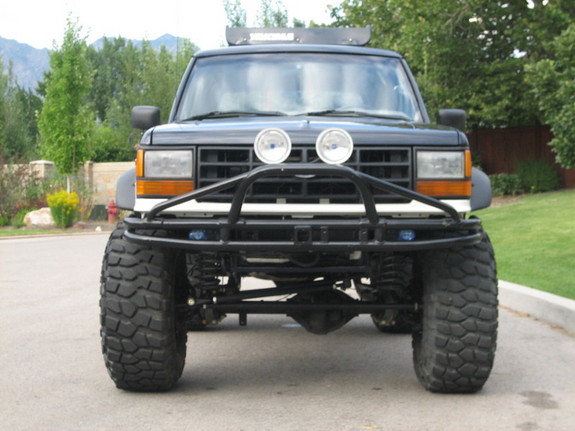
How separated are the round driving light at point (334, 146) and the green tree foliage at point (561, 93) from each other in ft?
35.5

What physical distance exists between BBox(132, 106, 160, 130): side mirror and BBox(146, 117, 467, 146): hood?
1079mm

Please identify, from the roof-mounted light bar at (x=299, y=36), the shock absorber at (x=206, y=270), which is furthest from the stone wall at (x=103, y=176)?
the shock absorber at (x=206, y=270)

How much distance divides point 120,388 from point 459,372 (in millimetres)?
2009

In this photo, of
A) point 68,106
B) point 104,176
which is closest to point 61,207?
point 68,106

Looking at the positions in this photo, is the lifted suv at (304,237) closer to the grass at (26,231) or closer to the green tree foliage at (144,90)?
the grass at (26,231)

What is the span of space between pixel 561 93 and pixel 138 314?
17635mm

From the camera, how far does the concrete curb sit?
8.72 m

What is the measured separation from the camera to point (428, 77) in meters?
32.4

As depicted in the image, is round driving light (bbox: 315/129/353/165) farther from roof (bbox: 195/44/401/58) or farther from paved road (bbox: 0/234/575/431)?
roof (bbox: 195/44/401/58)

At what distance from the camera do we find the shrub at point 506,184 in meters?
32.6

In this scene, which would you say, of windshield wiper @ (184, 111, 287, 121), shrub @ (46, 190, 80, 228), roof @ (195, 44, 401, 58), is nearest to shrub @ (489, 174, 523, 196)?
shrub @ (46, 190, 80, 228)

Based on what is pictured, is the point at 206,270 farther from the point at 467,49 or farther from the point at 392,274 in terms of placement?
the point at 467,49

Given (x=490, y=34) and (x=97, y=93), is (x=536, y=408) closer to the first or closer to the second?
(x=490, y=34)

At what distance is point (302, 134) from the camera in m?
5.58
